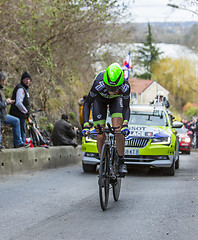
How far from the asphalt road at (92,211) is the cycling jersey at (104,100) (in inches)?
49.8

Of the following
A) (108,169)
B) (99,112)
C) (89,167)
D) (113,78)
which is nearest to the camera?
(113,78)

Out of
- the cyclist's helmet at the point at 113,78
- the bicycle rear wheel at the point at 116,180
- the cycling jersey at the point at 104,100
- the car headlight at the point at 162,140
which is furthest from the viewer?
the car headlight at the point at 162,140

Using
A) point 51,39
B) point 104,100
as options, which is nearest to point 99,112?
point 104,100

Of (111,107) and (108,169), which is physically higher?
(111,107)

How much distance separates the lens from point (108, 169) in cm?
664

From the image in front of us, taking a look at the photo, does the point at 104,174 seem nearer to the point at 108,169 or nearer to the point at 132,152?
the point at 108,169

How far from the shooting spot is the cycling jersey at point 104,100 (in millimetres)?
7112

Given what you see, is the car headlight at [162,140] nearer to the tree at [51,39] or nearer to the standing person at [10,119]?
the standing person at [10,119]

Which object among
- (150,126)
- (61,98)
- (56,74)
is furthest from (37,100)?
(150,126)

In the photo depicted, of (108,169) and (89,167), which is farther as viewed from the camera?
(89,167)

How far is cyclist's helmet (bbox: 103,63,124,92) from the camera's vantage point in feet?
21.5

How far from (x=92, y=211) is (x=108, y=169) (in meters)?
0.63

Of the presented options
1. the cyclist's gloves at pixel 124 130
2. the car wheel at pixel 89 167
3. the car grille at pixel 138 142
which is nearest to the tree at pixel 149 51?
the car wheel at pixel 89 167

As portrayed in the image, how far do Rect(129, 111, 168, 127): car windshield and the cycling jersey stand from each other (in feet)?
16.2
